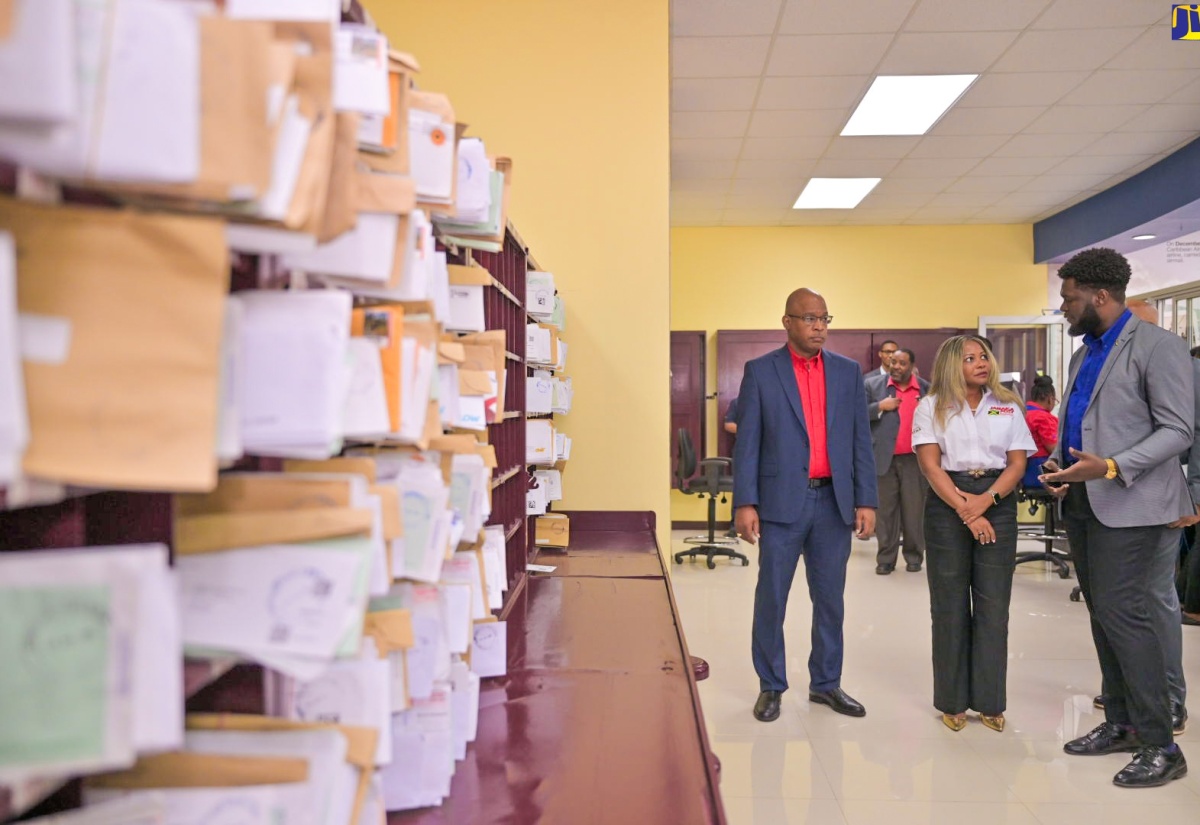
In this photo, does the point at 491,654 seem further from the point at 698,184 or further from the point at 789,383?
the point at 698,184

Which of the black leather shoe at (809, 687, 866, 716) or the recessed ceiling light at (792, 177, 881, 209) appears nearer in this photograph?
the black leather shoe at (809, 687, 866, 716)

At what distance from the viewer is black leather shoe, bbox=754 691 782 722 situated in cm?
341

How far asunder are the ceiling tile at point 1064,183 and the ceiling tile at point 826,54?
9.99 feet

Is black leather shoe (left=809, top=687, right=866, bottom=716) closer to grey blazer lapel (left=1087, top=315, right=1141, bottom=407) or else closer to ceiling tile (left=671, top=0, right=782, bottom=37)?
grey blazer lapel (left=1087, top=315, right=1141, bottom=407)

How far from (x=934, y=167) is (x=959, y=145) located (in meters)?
0.55

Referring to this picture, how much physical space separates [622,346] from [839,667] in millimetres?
1801

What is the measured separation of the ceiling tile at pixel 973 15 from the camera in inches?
164

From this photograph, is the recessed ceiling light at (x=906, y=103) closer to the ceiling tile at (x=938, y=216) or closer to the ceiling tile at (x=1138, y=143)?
the ceiling tile at (x=1138, y=143)

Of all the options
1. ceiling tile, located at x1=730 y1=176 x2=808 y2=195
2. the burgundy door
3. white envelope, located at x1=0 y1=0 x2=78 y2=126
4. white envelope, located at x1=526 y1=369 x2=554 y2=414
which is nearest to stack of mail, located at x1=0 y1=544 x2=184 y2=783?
white envelope, located at x1=0 y1=0 x2=78 y2=126

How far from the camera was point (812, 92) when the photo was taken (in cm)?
529

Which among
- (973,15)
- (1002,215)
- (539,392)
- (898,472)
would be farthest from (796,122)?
(1002,215)

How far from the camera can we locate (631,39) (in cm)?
436

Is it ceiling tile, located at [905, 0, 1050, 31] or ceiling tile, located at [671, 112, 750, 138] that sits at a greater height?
ceiling tile, located at [671, 112, 750, 138]

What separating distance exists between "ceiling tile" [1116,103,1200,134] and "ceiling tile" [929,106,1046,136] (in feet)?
2.16
